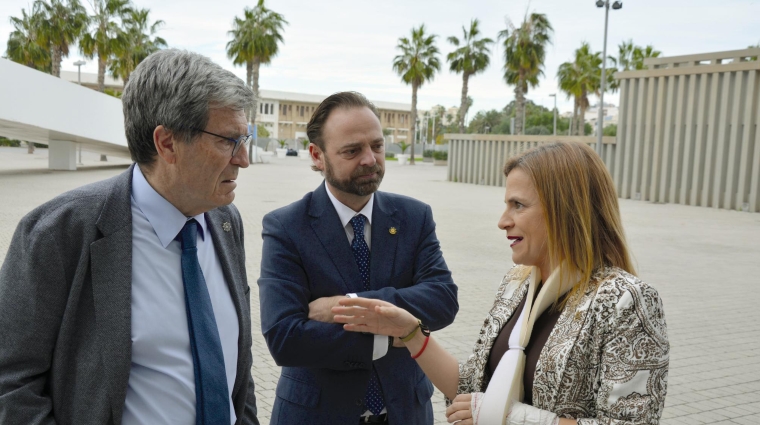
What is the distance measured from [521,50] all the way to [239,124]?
4389 centimetres

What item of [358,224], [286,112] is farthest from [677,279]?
[286,112]

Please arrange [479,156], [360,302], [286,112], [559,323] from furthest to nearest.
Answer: [286,112] < [479,156] < [360,302] < [559,323]

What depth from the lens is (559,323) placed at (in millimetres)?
2182

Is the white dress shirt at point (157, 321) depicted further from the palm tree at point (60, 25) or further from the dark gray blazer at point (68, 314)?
the palm tree at point (60, 25)

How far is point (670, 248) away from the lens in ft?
48.8

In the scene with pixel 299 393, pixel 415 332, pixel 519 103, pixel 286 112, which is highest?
pixel 286 112

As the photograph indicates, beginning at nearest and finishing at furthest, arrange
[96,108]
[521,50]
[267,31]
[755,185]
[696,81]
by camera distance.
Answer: [755,185] → [696,81] → [96,108] → [521,50] → [267,31]

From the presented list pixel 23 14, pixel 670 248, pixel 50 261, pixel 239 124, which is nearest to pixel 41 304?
pixel 50 261

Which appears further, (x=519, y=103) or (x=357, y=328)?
(x=519, y=103)

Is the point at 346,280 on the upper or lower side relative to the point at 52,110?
lower

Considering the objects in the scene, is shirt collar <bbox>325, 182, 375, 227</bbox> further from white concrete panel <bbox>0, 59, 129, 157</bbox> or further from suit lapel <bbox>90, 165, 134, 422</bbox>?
white concrete panel <bbox>0, 59, 129, 157</bbox>

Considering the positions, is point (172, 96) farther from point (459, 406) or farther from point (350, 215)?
point (459, 406)

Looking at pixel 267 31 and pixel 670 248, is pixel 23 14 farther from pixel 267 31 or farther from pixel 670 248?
pixel 670 248

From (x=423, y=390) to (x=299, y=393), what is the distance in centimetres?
46
